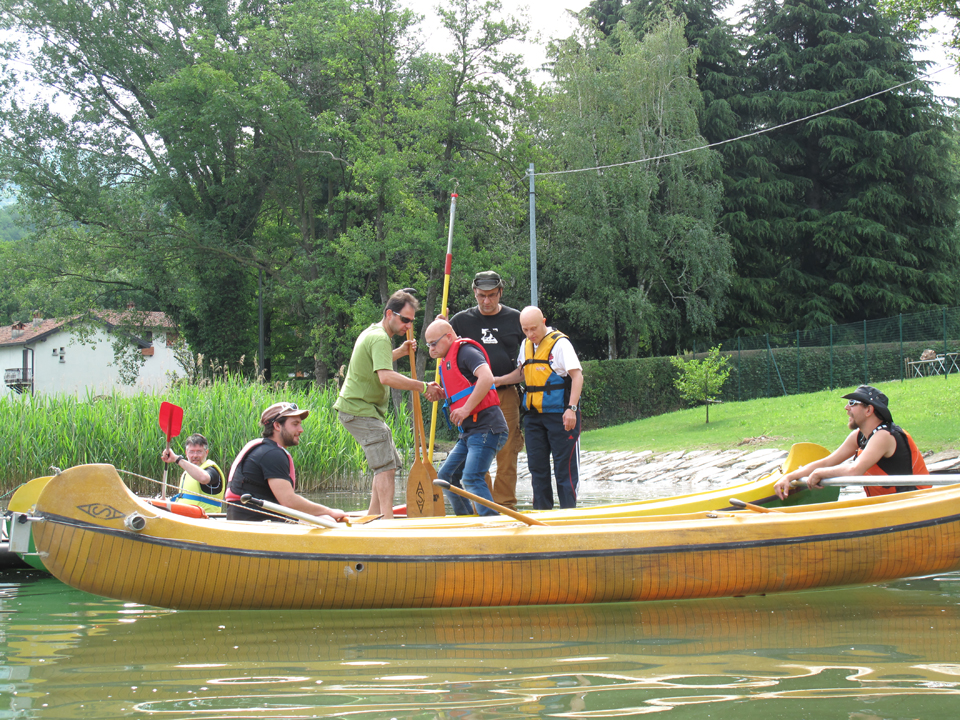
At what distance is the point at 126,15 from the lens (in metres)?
30.5

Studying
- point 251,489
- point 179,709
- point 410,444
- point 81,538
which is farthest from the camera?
point 410,444

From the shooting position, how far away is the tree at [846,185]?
33281mm

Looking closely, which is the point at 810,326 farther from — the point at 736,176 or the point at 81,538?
the point at 81,538

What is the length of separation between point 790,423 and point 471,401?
12735 mm

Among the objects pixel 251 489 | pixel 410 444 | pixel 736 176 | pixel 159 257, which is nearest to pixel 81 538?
pixel 251 489

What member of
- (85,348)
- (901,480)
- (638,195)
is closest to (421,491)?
(901,480)

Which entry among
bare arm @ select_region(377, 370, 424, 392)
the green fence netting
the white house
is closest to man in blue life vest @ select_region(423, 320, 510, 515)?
bare arm @ select_region(377, 370, 424, 392)

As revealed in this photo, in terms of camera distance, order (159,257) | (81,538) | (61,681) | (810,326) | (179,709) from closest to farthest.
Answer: (179,709) < (61,681) < (81,538) < (159,257) < (810,326)

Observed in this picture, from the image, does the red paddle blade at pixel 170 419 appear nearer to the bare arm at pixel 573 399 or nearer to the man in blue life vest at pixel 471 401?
the man in blue life vest at pixel 471 401

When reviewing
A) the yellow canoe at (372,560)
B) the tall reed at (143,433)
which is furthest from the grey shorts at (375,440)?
the tall reed at (143,433)

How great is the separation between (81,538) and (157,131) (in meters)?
28.9

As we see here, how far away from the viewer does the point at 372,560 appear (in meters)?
4.63

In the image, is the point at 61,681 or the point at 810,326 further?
the point at 810,326

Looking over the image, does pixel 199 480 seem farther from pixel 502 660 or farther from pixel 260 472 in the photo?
pixel 502 660
